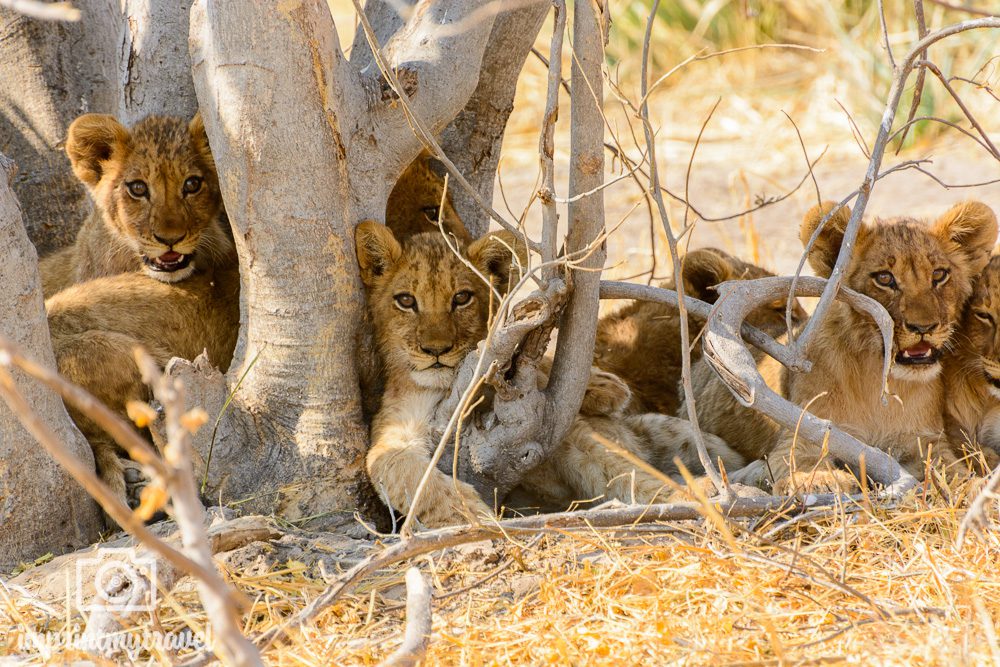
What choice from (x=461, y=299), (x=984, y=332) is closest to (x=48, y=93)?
(x=461, y=299)

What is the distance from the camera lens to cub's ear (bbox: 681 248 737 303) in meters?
4.30

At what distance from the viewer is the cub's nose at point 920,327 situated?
3312 mm

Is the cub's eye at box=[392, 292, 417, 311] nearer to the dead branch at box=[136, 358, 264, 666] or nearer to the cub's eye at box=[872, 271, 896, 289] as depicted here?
the cub's eye at box=[872, 271, 896, 289]

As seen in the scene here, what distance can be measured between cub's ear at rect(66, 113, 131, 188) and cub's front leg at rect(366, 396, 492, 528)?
1382 millimetres

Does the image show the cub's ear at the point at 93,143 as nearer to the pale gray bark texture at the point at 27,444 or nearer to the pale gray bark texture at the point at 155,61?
the pale gray bark texture at the point at 155,61

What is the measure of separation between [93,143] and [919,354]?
9.21 ft

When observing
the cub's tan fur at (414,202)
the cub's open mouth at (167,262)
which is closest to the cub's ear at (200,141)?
the cub's open mouth at (167,262)

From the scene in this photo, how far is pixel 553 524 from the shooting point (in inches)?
112

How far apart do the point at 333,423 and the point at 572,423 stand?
2.44 feet

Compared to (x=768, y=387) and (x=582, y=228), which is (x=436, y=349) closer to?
(x=582, y=228)

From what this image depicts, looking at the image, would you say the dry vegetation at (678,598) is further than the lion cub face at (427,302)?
No

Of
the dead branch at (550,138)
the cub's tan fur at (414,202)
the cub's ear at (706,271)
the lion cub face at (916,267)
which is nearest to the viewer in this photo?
the dead branch at (550,138)

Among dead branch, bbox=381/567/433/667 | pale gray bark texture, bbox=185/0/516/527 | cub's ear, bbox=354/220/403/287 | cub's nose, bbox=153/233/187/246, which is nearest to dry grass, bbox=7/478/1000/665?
dead branch, bbox=381/567/433/667

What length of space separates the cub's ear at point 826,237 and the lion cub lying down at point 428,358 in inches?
31.6
